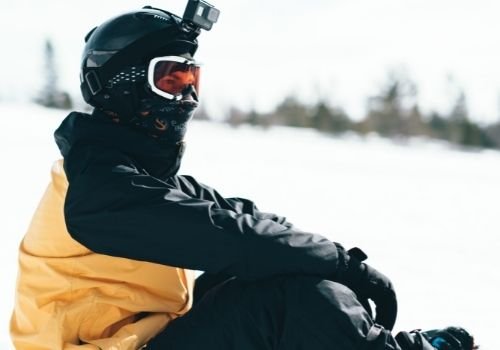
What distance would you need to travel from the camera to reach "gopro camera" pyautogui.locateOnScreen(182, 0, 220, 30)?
250 cm

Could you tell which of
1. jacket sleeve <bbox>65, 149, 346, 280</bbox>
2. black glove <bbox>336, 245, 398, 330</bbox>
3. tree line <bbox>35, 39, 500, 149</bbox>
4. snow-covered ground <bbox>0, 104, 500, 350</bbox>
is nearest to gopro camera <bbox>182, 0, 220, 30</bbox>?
jacket sleeve <bbox>65, 149, 346, 280</bbox>

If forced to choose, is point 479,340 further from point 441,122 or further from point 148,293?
point 441,122

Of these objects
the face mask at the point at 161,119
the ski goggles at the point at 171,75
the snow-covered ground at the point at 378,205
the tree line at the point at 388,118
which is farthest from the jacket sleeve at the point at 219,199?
the tree line at the point at 388,118

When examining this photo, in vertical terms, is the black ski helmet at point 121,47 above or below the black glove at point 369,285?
above

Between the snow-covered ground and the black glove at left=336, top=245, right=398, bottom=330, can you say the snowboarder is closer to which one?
the black glove at left=336, top=245, right=398, bottom=330

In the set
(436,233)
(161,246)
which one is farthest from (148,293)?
(436,233)

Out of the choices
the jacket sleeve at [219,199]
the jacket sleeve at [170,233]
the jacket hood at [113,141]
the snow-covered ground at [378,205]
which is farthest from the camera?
the snow-covered ground at [378,205]

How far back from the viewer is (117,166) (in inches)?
83.2

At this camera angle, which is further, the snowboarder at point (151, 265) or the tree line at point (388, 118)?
the tree line at point (388, 118)

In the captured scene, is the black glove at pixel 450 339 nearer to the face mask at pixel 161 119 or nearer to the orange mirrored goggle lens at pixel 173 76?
the face mask at pixel 161 119

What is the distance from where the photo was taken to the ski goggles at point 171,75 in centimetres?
248

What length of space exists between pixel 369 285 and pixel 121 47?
1311mm

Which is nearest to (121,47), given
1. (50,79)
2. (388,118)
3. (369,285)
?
(369,285)

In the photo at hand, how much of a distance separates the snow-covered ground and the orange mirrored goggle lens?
1.49 meters
